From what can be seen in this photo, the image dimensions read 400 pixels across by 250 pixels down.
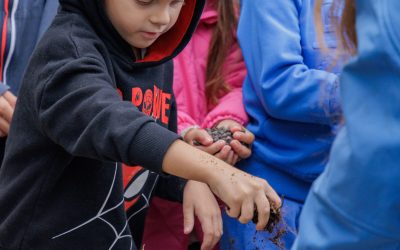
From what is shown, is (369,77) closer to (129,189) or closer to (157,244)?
(129,189)

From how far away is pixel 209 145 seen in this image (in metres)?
1.88

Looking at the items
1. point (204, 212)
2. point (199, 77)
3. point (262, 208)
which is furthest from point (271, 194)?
point (199, 77)

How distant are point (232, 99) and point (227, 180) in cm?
89

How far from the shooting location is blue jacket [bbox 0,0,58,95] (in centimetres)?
221

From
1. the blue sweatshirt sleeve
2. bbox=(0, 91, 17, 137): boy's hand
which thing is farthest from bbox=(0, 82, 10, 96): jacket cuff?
the blue sweatshirt sleeve

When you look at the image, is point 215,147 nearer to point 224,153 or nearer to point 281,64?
point 224,153

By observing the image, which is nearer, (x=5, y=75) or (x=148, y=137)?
(x=148, y=137)

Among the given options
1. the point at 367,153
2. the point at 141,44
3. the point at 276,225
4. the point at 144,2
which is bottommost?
the point at 276,225

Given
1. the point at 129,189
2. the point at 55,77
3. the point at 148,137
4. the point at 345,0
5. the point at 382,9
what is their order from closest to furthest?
the point at 382,9 → the point at 345,0 → the point at 148,137 → the point at 55,77 → the point at 129,189

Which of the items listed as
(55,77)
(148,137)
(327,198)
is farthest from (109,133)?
(327,198)

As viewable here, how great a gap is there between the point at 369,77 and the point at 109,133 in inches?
23.8

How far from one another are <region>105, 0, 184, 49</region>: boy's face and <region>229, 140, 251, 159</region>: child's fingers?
38 centimetres

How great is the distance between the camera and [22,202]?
5.19ft

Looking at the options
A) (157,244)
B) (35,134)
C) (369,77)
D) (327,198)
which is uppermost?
(369,77)
